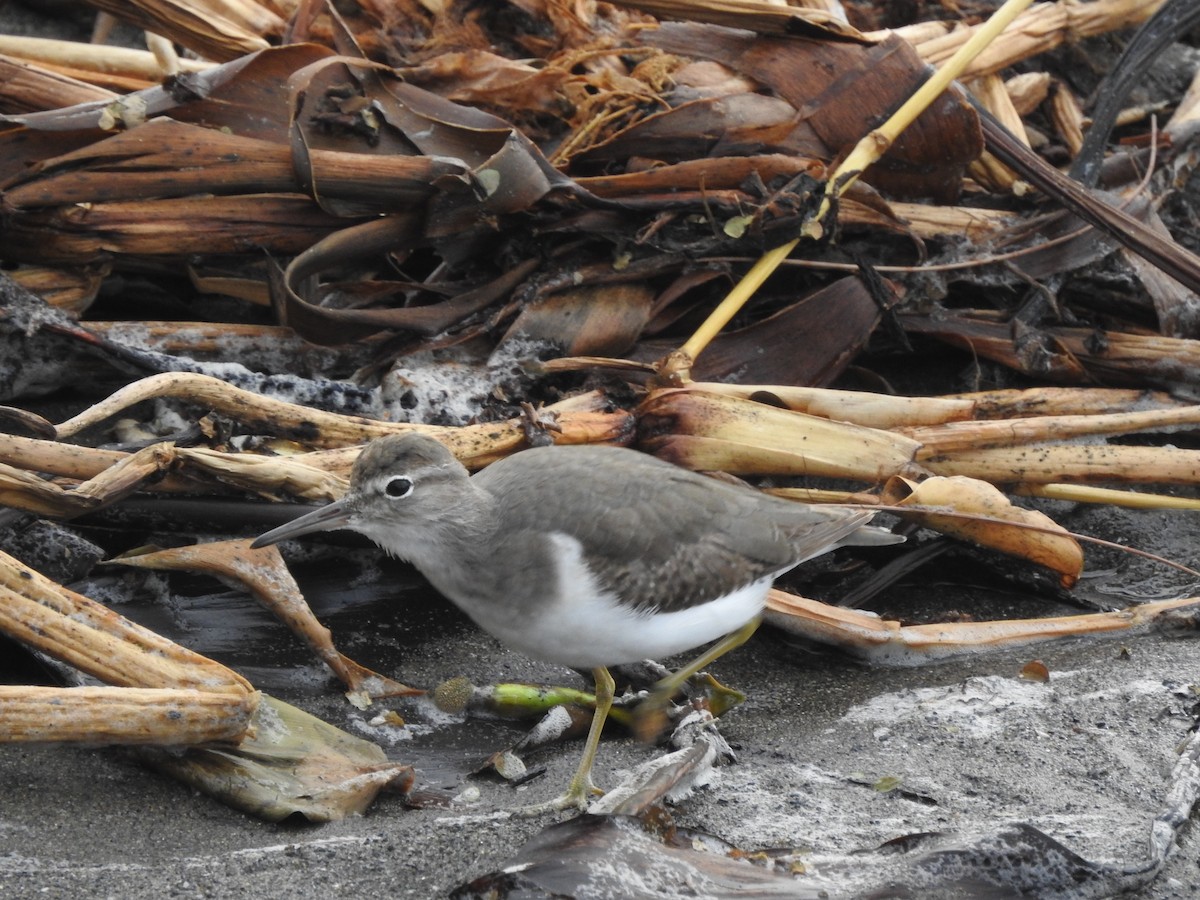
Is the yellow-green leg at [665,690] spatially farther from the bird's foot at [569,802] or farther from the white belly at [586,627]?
the bird's foot at [569,802]

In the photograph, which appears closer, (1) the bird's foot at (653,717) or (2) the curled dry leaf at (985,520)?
(1) the bird's foot at (653,717)

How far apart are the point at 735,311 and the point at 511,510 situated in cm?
160

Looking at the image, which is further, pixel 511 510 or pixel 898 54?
pixel 898 54

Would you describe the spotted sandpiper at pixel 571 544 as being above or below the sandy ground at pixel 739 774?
above

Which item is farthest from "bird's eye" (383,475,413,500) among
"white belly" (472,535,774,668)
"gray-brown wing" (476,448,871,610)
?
"white belly" (472,535,774,668)

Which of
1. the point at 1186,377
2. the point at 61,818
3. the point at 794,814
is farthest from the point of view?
the point at 1186,377

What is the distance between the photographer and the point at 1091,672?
3705 millimetres

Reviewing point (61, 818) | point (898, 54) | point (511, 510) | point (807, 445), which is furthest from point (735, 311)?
point (61, 818)

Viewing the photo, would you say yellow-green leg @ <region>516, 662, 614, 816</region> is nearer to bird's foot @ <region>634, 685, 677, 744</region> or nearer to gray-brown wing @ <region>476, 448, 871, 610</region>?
bird's foot @ <region>634, 685, 677, 744</region>

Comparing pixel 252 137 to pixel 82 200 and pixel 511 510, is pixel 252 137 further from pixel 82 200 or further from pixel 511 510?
pixel 511 510

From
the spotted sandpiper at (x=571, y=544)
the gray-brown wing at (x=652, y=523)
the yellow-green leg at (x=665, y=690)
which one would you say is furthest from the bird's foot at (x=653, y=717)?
the gray-brown wing at (x=652, y=523)

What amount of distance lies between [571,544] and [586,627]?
0.23 meters

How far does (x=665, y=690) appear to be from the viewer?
12.0 feet

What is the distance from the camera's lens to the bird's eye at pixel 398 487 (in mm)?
3328
